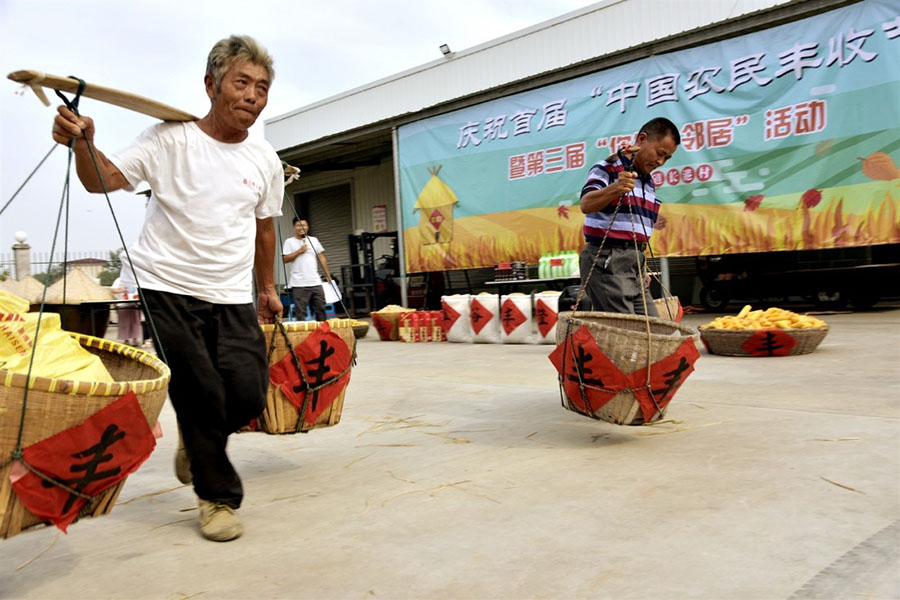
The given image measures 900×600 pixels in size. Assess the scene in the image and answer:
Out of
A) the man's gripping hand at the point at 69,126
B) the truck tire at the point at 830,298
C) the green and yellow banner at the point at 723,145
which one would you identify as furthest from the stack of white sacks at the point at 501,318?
the man's gripping hand at the point at 69,126

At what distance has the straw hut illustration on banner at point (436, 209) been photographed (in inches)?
578

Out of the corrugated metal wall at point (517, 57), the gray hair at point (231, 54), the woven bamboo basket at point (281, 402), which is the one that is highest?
the corrugated metal wall at point (517, 57)

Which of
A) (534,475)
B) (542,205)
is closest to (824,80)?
(542,205)

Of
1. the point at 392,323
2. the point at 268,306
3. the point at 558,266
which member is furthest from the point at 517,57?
Answer: the point at 268,306

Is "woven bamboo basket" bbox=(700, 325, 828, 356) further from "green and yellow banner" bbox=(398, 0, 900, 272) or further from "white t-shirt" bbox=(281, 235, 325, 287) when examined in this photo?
"white t-shirt" bbox=(281, 235, 325, 287)

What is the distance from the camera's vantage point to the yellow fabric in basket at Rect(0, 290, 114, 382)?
2.18 metres

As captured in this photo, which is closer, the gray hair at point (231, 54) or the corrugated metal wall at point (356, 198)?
the gray hair at point (231, 54)

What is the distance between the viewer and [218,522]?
2623 mm

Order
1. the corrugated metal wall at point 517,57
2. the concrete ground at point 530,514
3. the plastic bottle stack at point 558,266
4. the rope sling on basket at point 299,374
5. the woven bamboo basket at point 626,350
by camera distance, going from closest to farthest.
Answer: the concrete ground at point 530,514 → the rope sling on basket at point 299,374 → the woven bamboo basket at point 626,350 → the plastic bottle stack at point 558,266 → the corrugated metal wall at point 517,57

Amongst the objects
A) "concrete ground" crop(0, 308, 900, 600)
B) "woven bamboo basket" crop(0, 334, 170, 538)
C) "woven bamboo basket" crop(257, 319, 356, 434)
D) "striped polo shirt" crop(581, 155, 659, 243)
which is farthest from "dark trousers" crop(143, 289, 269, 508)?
"striped polo shirt" crop(581, 155, 659, 243)

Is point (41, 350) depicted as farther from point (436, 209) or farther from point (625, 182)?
point (436, 209)

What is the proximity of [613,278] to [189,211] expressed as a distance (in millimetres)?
2417

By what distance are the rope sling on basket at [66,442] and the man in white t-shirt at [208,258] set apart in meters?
0.48

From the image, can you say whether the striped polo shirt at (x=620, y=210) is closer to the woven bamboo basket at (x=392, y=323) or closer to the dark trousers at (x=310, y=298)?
the dark trousers at (x=310, y=298)
